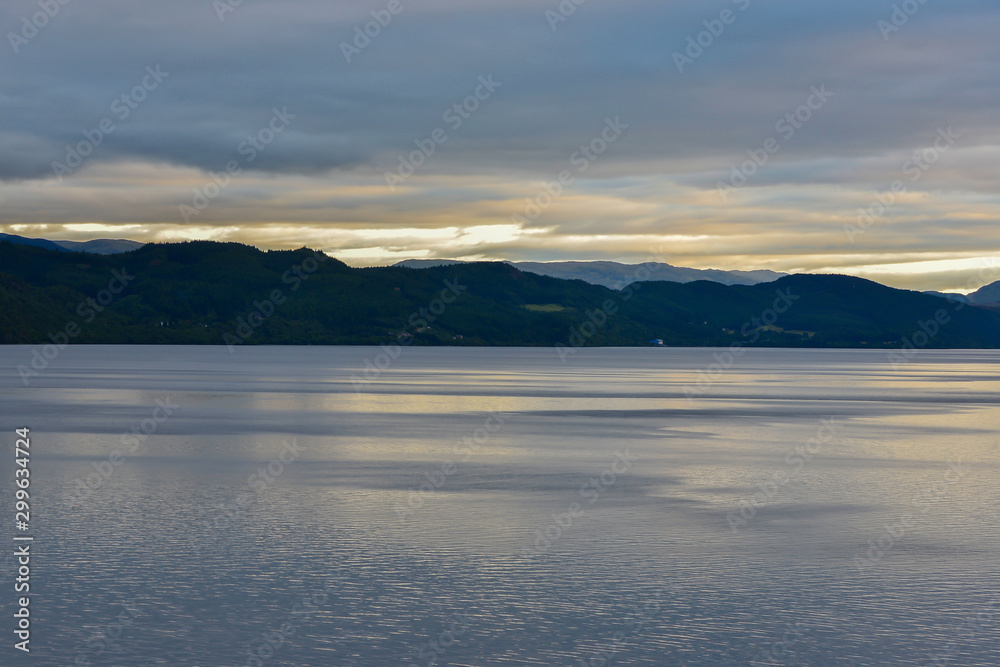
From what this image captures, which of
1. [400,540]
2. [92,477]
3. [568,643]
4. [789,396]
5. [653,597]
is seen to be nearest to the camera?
[568,643]

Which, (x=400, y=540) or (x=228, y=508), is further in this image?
(x=228, y=508)

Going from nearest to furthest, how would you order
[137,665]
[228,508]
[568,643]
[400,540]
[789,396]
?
[137,665], [568,643], [400,540], [228,508], [789,396]

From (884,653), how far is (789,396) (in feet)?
292

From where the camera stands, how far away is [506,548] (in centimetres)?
2591

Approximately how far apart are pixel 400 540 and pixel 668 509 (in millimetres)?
9404

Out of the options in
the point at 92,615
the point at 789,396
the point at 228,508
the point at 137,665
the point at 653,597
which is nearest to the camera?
the point at 137,665

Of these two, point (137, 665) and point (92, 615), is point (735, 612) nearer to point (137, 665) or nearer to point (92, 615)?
point (137, 665)

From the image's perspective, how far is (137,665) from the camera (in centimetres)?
1677

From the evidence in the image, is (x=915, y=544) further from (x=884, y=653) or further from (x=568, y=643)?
(x=568, y=643)

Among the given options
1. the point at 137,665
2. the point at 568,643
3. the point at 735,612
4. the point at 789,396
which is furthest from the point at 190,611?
the point at 789,396

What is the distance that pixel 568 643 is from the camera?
59.4 feet

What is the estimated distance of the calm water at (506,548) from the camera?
59.8 ft

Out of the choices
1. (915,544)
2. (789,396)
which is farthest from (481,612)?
(789,396)

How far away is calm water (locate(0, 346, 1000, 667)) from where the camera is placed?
18.2 m
